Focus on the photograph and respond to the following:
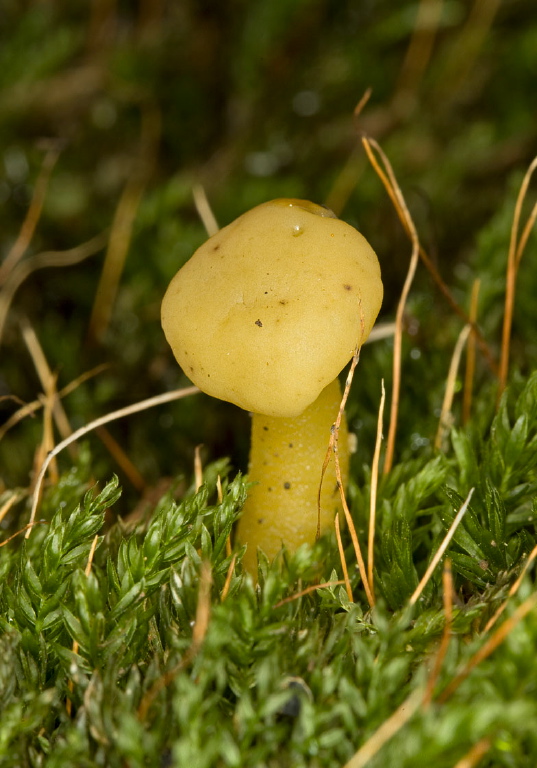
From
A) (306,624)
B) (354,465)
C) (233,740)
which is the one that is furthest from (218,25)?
(233,740)

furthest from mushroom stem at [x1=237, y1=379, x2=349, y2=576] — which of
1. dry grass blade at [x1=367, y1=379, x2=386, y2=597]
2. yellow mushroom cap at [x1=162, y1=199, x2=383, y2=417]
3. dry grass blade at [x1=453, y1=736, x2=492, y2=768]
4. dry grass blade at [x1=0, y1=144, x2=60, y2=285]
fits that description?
dry grass blade at [x1=0, y1=144, x2=60, y2=285]

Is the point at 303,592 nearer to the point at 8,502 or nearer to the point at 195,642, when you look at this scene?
the point at 195,642

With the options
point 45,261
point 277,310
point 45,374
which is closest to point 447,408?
point 277,310

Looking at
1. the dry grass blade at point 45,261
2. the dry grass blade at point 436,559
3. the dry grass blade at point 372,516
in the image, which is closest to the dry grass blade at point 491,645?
the dry grass blade at point 436,559

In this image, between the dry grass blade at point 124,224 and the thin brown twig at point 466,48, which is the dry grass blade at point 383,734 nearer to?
the dry grass blade at point 124,224

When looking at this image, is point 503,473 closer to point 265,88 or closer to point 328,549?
point 328,549

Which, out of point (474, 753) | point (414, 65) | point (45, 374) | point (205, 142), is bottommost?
point (45, 374)
